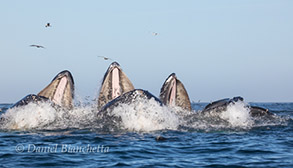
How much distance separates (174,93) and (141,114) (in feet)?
16.0

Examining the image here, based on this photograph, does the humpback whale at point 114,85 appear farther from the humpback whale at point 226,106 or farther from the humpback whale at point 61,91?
the humpback whale at point 226,106

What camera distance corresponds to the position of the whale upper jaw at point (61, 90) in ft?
60.4

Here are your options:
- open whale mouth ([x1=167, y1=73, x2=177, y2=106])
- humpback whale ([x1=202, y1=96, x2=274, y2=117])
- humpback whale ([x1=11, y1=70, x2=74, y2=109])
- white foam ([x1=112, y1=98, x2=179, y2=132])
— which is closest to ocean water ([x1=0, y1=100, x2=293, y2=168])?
white foam ([x1=112, y1=98, x2=179, y2=132])

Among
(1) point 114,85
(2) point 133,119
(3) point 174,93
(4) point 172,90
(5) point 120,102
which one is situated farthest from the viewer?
(3) point 174,93

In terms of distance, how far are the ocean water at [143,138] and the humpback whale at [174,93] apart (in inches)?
31.6

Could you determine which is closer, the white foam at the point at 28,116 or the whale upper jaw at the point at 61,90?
the white foam at the point at 28,116

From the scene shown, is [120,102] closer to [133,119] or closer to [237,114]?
[133,119]

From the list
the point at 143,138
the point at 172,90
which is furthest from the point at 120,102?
the point at 172,90

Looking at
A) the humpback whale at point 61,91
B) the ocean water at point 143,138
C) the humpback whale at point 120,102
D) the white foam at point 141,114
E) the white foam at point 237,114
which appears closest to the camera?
the ocean water at point 143,138

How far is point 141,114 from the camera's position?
15.9 m
